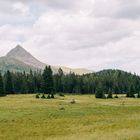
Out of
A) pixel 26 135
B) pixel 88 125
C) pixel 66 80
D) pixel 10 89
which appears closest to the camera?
pixel 26 135

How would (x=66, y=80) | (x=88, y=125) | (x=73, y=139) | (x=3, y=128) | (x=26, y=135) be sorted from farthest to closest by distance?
(x=66, y=80) → (x=88, y=125) → (x=3, y=128) → (x=26, y=135) → (x=73, y=139)

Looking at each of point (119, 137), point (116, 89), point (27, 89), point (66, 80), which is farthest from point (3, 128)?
point (116, 89)

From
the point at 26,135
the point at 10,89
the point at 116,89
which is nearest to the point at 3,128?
the point at 26,135

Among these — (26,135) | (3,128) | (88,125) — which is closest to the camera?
(26,135)

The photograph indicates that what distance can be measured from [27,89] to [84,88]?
102ft

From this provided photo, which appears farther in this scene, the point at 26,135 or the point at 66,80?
the point at 66,80

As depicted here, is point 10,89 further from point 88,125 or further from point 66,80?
point 88,125

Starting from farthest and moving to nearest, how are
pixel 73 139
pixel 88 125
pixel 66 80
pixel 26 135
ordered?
1. pixel 66 80
2. pixel 88 125
3. pixel 26 135
4. pixel 73 139

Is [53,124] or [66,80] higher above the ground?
[66,80]

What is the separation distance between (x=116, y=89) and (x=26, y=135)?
6248 inches

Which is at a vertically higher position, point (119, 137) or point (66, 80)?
point (66, 80)

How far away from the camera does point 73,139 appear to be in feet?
109

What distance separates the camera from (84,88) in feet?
603

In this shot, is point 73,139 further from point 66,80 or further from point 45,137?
point 66,80
